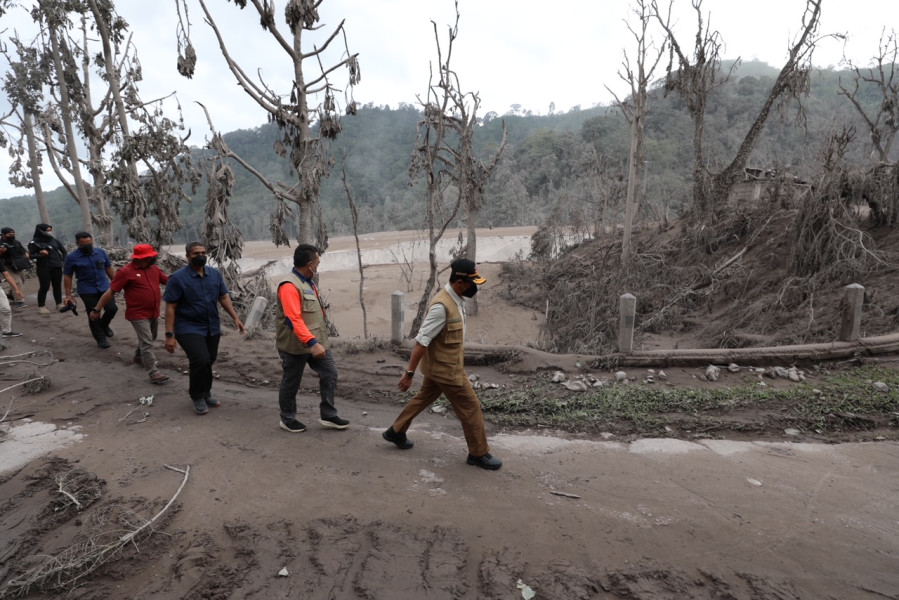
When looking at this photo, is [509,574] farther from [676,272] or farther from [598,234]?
[598,234]

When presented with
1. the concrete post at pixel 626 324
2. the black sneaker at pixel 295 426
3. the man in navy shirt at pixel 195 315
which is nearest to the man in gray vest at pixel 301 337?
the black sneaker at pixel 295 426

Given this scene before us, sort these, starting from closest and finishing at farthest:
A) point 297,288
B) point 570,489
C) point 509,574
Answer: point 509,574 → point 570,489 → point 297,288

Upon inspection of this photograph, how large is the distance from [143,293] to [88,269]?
1.83m

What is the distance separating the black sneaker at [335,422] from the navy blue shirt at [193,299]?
1.54 meters

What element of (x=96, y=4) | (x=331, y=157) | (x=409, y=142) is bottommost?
(x=331, y=157)

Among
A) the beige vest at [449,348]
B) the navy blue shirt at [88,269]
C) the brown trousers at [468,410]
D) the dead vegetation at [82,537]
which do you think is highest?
the navy blue shirt at [88,269]

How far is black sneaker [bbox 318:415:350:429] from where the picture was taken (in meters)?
4.83

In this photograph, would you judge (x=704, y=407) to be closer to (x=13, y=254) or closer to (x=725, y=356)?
(x=725, y=356)

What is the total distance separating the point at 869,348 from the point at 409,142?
82115mm

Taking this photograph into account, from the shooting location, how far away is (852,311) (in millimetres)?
6484

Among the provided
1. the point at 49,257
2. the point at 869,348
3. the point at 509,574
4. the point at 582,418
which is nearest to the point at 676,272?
the point at 869,348

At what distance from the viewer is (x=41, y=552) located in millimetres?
3211

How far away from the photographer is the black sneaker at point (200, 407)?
520 centimetres

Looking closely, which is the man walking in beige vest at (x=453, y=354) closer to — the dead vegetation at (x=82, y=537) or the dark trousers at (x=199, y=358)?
the dead vegetation at (x=82, y=537)
